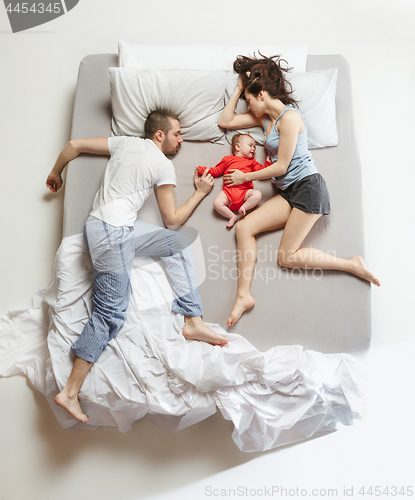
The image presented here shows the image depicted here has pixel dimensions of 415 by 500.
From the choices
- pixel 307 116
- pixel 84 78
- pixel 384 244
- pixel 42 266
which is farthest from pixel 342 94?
pixel 42 266

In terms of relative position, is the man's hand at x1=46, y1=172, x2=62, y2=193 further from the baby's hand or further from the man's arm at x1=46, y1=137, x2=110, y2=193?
the baby's hand

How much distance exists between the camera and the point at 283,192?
1.62 metres

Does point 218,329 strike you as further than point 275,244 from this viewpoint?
No

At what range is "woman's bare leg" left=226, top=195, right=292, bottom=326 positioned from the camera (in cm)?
149

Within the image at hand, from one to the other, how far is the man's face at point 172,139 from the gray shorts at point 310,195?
55 cm

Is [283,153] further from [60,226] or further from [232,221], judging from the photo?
[60,226]

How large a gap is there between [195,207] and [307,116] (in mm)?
665

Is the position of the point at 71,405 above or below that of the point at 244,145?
below

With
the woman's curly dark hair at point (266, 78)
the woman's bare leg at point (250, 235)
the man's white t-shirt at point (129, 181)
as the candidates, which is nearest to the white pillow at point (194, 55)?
the woman's curly dark hair at point (266, 78)

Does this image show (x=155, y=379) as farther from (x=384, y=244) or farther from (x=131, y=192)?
(x=384, y=244)

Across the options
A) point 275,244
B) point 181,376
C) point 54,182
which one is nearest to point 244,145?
point 275,244

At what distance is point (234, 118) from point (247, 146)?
0.16 meters

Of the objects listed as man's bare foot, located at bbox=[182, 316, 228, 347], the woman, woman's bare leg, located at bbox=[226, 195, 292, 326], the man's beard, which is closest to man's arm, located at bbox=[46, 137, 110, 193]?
the man's beard

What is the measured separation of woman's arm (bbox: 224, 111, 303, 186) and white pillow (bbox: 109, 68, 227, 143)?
11.0 inches
